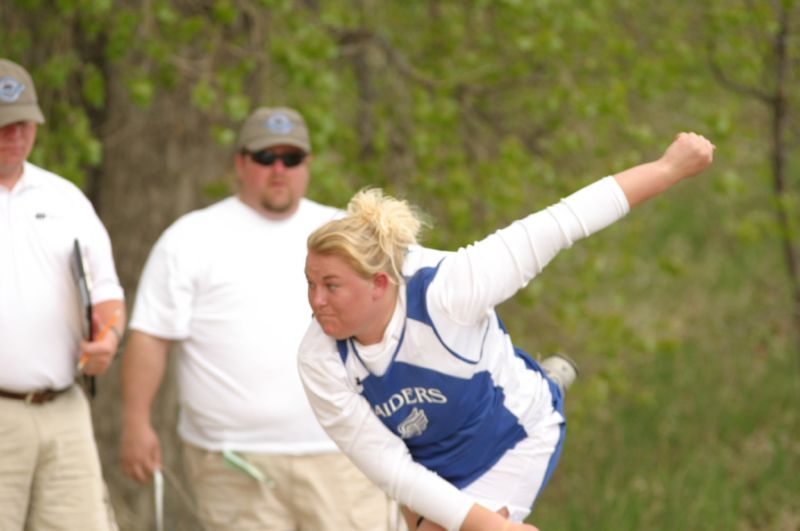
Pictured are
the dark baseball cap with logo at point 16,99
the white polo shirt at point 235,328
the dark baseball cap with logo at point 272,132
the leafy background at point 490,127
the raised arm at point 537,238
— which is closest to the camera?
the raised arm at point 537,238

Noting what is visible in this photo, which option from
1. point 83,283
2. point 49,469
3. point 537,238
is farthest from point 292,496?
point 537,238

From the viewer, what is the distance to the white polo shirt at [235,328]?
466 cm

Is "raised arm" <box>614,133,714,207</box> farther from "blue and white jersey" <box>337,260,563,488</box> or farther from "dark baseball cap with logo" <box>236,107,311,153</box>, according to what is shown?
"dark baseball cap with logo" <box>236,107,311,153</box>

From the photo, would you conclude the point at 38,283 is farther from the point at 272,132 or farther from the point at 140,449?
the point at 272,132

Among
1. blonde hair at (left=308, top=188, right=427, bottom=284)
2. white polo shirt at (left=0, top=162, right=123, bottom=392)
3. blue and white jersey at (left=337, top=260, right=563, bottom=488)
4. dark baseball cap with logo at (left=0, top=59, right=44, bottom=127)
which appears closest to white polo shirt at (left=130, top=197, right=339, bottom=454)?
white polo shirt at (left=0, top=162, right=123, bottom=392)

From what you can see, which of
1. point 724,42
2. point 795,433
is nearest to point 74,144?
point 724,42

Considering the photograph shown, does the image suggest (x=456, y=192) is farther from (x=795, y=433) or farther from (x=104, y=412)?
(x=795, y=433)

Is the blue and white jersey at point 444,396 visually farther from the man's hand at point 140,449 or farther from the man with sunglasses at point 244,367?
the man's hand at point 140,449

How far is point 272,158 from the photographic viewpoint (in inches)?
189

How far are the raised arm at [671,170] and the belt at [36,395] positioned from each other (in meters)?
1.98

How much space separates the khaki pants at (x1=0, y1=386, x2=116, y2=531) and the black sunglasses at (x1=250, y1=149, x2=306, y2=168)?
1.03m

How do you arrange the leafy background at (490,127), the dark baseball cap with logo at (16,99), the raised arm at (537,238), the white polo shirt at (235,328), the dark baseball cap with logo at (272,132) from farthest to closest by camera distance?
the leafy background at (490,127)
the dark baseball cap with logo at (272,132)
the white polo shirt at (235,328)
the dark baseball cap with logo at (16,99)
the raised arm at (537,238)

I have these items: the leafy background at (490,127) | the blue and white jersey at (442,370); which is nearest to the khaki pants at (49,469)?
the blue and white jersey at (442,370)

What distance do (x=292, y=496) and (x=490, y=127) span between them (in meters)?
3.79
